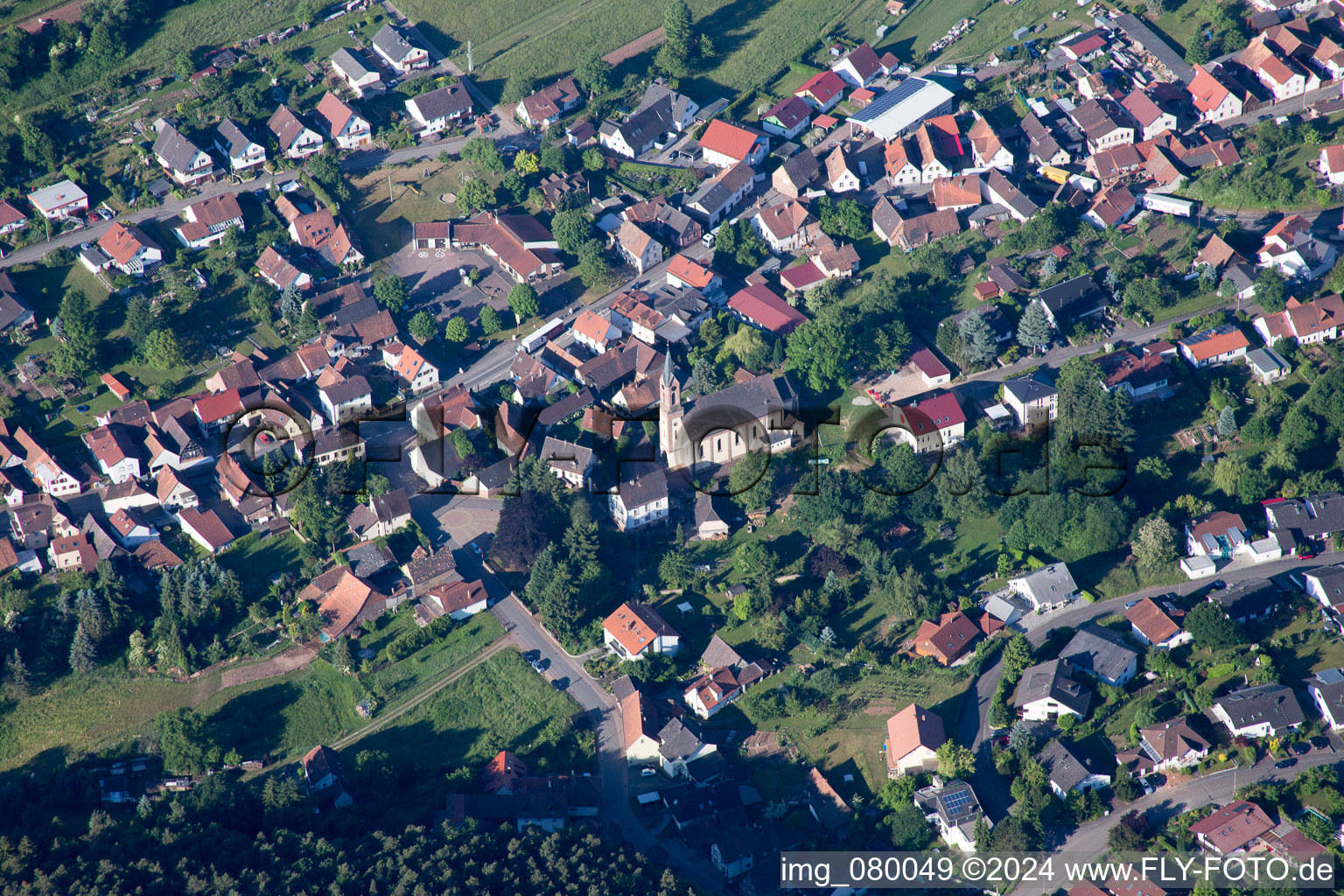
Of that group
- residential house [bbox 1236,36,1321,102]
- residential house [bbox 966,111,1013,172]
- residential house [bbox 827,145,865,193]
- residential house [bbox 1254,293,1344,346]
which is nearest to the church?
residential house [bbox 827,145,865,193]

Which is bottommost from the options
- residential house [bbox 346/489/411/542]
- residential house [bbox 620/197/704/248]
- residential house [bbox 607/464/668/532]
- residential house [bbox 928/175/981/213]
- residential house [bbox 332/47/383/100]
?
residential house [bbox 607/464/668/532]

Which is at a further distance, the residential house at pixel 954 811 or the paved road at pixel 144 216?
the paved road at pixel 144 216

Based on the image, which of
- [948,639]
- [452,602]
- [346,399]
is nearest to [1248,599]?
[948,639]

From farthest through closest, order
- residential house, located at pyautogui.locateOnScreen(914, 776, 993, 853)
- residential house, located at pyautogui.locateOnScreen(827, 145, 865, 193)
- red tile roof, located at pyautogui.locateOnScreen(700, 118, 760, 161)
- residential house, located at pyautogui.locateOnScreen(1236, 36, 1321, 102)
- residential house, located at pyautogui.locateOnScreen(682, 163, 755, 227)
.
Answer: red tile roof, located at pyautogui.locateOnScreen(700, 118, 760, 161), residential house, located at pyautogui.locateOnScreen(1236, 36, 1321, 102), residential house, located at pyautogui.locateOnScreen(827, 145, 865, 193), residential house, located at pyautogui.locateOnScreen(682, 163, 755, 227), residential house, located at pyautogui.locateOnScreen(914, 776, 993, 853)

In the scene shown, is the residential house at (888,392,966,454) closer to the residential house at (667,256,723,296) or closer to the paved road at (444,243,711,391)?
the residential house at (667,256,723,296)

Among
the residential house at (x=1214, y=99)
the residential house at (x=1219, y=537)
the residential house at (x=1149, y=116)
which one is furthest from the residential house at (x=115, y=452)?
the residential house at (x=1214, y=99)

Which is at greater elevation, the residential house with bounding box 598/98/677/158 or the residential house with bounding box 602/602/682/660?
the residential house with bounding box 598/98/677/158

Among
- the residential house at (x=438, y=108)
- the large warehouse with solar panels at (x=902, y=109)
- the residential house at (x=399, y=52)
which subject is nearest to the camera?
the large warehouse with solar panels at (x=902, y=109)

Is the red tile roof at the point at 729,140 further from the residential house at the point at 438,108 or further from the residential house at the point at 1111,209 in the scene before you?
the residential house at the point at 1111,209
